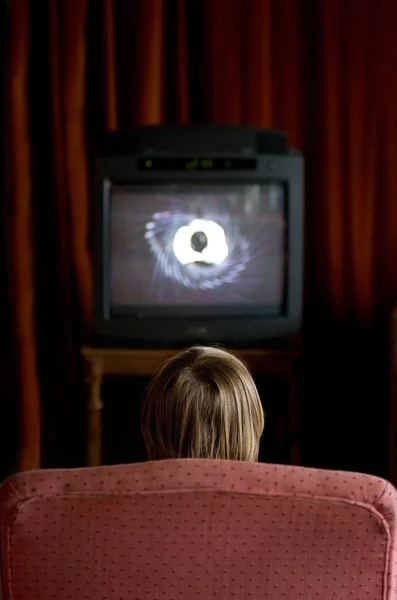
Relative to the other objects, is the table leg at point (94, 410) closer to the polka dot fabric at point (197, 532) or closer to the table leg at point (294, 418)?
the table leg at point (294, 418)

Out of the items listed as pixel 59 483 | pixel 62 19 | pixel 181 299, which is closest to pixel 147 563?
pixel 59 483

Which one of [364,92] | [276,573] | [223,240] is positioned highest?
[364,92]

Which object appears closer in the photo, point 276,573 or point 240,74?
point 276,573

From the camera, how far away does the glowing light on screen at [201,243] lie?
2.27 meters

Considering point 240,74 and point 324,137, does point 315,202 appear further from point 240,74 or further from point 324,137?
point 240,74

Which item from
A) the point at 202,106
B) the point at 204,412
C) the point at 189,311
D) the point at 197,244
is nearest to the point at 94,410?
the point at 189,311

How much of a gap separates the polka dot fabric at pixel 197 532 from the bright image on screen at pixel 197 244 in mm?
1494

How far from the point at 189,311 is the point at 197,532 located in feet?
4.97

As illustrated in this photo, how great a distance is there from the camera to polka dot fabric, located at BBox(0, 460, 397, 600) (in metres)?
0.79

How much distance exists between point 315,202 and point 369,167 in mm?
214

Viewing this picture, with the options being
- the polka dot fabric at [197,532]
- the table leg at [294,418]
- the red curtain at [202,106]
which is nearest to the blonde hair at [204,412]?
the polka dot fabric at [197,532]

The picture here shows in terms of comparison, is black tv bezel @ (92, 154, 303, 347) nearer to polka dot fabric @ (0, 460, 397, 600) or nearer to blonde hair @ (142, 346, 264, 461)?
blonde hair @ (142, 346, 264, 461)

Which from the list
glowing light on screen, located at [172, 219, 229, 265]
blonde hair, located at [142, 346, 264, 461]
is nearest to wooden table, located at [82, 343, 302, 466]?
glowing light on screen, located at [172, 219, 229, 265]

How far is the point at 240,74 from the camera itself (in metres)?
2.68
